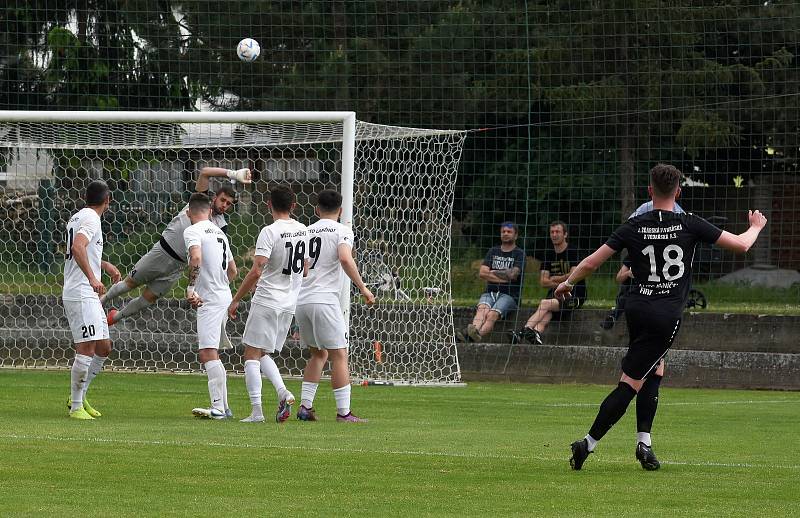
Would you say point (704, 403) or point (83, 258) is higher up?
point (83, 258)

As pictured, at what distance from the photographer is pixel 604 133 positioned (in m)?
23.6

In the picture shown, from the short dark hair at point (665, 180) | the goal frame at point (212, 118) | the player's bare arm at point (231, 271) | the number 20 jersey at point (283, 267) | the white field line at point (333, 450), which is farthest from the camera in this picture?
the goal frame at point (212, 118)

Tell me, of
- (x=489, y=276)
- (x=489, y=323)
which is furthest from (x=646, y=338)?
(x=489, y=276)

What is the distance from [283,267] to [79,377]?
200cm

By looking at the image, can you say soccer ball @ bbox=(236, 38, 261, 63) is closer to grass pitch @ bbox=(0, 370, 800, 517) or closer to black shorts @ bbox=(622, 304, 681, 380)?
grass pitch @ bbox=(0, 370, 800, 517)

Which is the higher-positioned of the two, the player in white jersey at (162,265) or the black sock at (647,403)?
the player in white jersey at (162,265)

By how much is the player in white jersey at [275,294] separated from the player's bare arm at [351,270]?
0.33 meters

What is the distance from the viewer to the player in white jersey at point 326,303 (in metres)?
11.5

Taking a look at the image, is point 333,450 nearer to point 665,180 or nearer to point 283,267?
point 283,267

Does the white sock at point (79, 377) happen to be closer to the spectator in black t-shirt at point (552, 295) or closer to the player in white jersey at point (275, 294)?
the player in white jersey at point (275, 294)

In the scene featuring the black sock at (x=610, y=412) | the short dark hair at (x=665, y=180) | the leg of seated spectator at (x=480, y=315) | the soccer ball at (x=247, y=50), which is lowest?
the leg of seated spectator at (x=480, y=315)

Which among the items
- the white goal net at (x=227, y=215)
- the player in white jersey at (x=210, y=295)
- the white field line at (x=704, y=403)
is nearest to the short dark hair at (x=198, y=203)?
the player in white jersey at (x=210, y=295)

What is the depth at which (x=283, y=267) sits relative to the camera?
37.0 ft

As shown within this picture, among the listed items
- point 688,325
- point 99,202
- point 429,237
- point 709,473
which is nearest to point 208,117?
point 429,237
